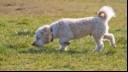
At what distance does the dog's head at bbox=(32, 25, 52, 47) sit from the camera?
11680 millimetres

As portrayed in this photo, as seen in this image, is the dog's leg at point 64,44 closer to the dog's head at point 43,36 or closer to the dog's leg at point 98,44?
the dog's head at point 43,36

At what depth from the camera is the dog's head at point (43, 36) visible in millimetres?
11680

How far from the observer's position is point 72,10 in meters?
28.2

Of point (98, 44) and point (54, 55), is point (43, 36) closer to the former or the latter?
point (54, 55)

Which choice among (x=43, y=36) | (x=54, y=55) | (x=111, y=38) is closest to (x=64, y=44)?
(x=43, y=36)

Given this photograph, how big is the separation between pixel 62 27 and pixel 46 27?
15.3 inches

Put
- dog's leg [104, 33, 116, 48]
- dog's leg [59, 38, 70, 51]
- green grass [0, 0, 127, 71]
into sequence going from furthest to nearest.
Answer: dog's leg [104, 33, 116, 48] < dog's leg [59, 38, 70, 51] < green grass [0, 0, 127, 71]

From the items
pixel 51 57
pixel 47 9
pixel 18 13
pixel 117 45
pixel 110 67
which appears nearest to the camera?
pixel 110 67

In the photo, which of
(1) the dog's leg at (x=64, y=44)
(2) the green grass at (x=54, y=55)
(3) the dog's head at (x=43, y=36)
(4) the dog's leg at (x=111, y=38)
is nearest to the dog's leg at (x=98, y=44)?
(2) the green grass at (x=54, y=55)

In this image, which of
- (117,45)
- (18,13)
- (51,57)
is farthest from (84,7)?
(51,57)

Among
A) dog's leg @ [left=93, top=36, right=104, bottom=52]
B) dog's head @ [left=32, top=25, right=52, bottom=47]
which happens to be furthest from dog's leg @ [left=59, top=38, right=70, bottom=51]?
dog's leg @ [left=93, top=36, right=104, bottom=52]

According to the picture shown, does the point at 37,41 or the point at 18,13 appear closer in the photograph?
the point at 37,41

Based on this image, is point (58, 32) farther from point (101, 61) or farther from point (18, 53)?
point (101, 61)

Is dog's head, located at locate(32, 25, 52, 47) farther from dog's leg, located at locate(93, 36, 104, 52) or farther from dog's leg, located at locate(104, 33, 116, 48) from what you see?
dog's leg, located at locate(104, 33, 116, 48)
